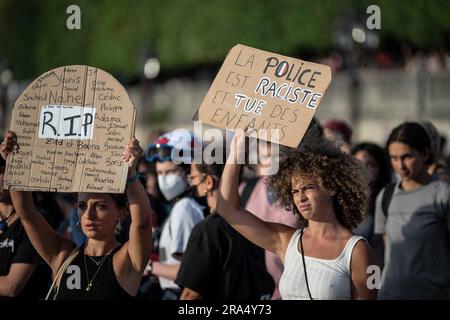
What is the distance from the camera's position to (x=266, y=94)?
4.93 m

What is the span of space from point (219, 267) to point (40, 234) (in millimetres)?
1032

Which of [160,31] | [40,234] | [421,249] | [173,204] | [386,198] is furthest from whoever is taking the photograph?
[160,31]

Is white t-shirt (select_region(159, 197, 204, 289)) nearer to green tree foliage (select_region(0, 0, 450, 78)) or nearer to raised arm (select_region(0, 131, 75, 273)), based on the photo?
raised arm (select_region(0, 131, 75, 273))

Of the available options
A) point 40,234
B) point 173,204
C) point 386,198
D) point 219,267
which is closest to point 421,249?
point 386,198

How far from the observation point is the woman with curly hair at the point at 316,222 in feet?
15.4

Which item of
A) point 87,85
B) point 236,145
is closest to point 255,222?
point 236,145

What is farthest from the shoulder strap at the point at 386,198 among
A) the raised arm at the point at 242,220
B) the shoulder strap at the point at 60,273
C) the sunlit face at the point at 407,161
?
the shoulder strap at the point at 60,273

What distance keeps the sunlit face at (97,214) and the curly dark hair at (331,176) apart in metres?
0.80

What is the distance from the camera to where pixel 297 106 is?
15.9 feet

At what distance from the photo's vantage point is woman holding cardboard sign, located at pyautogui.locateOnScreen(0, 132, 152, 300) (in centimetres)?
486

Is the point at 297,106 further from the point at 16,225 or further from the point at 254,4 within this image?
the point at 254,4

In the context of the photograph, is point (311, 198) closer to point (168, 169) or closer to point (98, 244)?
point (98, 244)

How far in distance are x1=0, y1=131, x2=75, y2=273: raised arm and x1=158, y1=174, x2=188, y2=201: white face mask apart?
171 centimetres

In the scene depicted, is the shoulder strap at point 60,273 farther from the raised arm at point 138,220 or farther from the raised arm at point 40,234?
the raised arm at point 138,220
